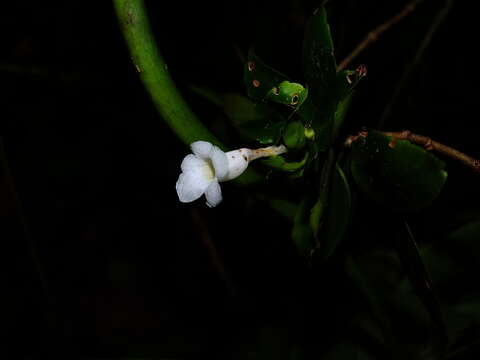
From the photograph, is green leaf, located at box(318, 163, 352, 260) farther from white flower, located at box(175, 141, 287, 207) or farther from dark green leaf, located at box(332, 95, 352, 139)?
white flower, located at box(175, 141, 287, 207)

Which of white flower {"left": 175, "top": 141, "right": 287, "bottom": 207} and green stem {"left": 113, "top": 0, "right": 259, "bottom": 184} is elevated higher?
green stem {"left": 113, "top": 0, "right": 259, "bottom": 184}

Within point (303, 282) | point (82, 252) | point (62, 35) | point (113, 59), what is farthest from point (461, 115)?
point (82, 252)

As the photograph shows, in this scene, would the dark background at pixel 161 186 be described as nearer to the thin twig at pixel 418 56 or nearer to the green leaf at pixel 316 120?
the thin twig at pixel 418 56

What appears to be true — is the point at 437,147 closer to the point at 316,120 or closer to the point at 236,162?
the point at 316,120

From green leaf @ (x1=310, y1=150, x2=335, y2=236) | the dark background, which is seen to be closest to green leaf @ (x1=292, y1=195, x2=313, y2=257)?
green leaf @ (x1=310, y1=150, x2=335, y2=236)

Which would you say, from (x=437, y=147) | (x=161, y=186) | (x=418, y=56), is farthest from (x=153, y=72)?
(x=161, y=186)

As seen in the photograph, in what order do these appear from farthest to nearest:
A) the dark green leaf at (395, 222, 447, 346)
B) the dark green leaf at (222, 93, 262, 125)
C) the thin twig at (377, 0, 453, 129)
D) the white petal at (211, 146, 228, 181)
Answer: the thin twig at (377, 0, 453, 129) → the dark green leaf at (222, 93, 262, 125) → the dark green leaf at (395, 222, 447, 346) → the white petal at (211, 146, 228, 181)
